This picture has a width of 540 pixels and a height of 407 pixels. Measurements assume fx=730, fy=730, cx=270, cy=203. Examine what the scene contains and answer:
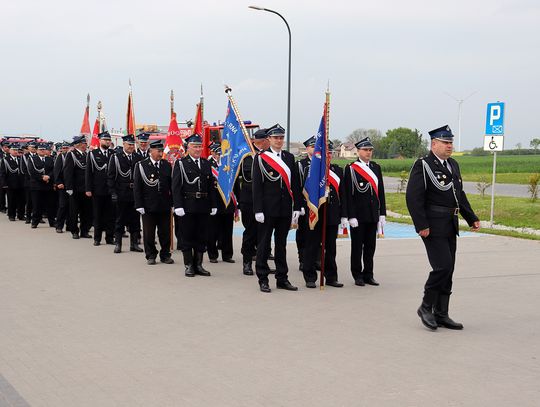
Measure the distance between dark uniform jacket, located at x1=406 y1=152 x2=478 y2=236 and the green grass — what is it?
985 cm

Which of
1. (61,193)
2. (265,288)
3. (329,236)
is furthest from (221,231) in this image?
(61,193)

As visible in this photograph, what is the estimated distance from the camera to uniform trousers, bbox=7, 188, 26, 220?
62.7 ft

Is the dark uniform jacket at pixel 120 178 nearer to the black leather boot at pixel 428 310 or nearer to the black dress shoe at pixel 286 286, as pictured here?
the black dress shoe at pixel 286 286

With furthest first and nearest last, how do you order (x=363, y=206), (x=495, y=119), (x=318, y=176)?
(x=495, y=119) < (x=363, y=206) < (x=318, y=176)

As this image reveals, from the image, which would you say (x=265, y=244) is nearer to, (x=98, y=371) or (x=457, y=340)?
(x=457, y=340)

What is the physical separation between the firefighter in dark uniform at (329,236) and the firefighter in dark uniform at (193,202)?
164 centimetres

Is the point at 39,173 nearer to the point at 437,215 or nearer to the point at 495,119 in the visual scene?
the point at 495,119

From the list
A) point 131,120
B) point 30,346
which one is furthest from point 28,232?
point 30,346

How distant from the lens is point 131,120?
15070 millimetres

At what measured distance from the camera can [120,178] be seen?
12.9 m

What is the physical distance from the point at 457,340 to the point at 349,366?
142 cm

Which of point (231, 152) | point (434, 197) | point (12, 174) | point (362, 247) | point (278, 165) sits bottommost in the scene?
point (362, 247)

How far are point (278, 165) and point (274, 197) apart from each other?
0.40m

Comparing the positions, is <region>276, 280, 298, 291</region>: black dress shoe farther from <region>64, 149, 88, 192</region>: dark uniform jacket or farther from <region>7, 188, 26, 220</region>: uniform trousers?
<region>7, 188, 26, 220</region>: uniform trousers
